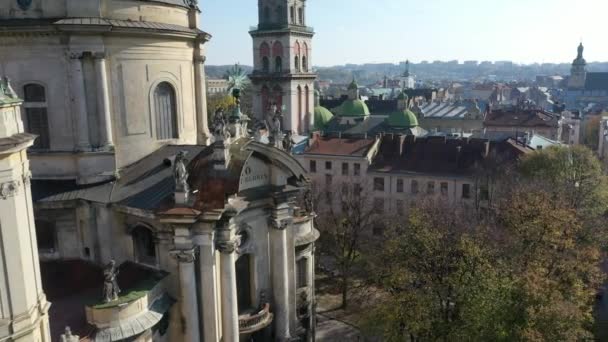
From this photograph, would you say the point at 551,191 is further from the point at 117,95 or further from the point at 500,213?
the point at 117,95

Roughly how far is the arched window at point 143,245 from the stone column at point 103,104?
14.5 ft

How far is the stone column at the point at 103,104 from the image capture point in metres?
25.1

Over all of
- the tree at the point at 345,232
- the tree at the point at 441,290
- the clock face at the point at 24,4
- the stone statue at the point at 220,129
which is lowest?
the tree at the point at 345,232

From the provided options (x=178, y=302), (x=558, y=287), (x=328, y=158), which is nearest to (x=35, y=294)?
(x=178, y=302)

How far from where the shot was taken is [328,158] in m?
61.6

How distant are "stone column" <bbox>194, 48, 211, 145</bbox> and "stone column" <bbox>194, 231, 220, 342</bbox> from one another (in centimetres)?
979

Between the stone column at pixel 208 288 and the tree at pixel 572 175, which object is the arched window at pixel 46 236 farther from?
the tree at pixel 572 175

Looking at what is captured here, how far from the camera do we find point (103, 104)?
83.7 ft

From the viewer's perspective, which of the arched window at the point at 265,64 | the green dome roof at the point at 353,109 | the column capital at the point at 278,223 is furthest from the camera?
the green dome roof at the point at 353,109

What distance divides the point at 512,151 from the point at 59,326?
158 ft

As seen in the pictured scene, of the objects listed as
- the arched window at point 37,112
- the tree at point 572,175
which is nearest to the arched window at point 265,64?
the tree at point 572,175

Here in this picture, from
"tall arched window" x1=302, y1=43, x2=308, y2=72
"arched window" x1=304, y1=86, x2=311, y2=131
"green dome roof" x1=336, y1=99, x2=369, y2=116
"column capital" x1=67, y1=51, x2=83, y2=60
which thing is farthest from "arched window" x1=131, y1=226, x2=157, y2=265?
"green dome roof" x1=336, y1=99, x2=369, y2=116

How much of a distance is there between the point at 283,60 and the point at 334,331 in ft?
164

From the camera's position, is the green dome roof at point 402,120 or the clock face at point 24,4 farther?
the green dome roof at point 402,120
